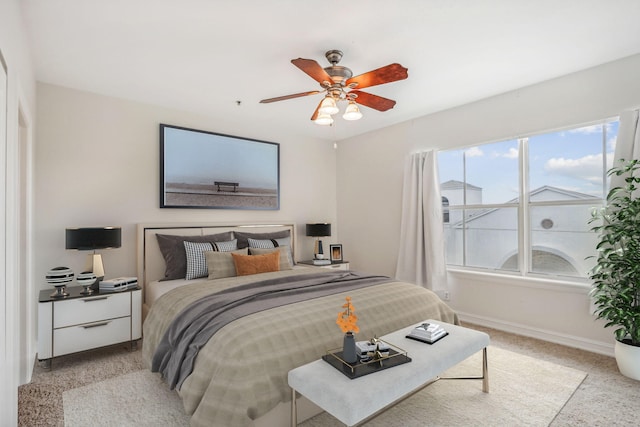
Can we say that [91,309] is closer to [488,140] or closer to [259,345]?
[259,345]

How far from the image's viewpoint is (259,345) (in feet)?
6.07

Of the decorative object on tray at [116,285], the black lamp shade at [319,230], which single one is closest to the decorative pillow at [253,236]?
the black lamp shade at [319,230]

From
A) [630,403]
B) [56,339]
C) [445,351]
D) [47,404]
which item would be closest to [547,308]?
Answer: [630,403]

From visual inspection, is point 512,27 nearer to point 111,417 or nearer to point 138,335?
point 111,417

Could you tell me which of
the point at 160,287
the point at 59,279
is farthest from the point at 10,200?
the point at 160,287

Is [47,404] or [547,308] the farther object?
[547,308]

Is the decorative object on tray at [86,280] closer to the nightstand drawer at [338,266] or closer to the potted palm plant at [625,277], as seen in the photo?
the nightstand drawer at [338,266]

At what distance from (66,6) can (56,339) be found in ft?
8.20

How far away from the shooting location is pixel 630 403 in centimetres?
223

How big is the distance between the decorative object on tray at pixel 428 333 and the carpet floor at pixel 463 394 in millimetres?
473

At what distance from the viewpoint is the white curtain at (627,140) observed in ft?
9.14

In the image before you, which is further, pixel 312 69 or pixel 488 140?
pixel 488 140

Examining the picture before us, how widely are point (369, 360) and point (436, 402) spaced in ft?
2.73

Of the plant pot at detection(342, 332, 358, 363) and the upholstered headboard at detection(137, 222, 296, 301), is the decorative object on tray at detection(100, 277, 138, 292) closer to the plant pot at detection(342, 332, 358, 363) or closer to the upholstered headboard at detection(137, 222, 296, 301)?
the upholstered headboard at detection(137, 222, 296, 301)
